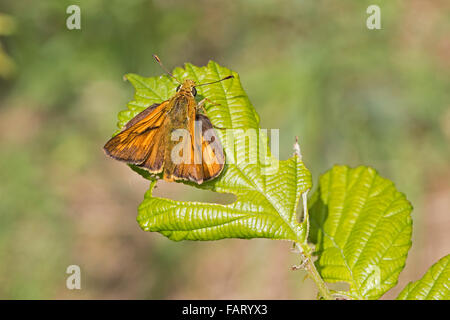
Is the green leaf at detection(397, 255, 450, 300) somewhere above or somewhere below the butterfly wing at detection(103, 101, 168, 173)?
below

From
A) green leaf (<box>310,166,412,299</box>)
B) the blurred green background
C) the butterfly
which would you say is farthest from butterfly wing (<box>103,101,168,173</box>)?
the blurred green background

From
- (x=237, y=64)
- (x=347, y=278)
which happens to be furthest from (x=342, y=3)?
(x=347, y=278)

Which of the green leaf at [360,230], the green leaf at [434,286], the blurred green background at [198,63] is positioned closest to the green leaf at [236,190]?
the green leaf at [360,230]

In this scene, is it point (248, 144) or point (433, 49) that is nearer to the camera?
point (248, 144)

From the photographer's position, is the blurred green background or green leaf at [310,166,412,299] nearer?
green leaf at [310,166,412,299]

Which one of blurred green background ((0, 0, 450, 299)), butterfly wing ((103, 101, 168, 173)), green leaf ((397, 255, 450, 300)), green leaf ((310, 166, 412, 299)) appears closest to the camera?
green leaf ((397, 255, 450, 300))

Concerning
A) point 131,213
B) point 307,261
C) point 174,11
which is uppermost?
point 174,11

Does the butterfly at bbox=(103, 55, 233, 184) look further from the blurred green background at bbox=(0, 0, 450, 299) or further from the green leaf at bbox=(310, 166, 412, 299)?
the blurred green background at bbox=(0, 0, 450, 299)
